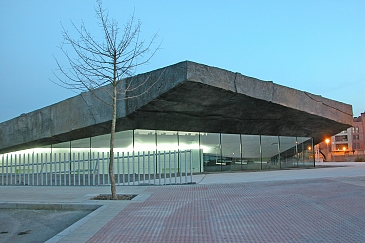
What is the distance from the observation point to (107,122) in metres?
15.0

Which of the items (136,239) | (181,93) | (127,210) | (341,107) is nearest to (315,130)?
(341,107)

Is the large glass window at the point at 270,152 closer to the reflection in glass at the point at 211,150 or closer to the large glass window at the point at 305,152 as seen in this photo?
the large glass window at the point at 305,152

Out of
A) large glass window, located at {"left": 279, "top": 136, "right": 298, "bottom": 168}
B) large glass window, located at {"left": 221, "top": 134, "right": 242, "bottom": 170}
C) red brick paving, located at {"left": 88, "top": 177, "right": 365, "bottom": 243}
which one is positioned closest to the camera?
red brick paving, located at {"left": 88, "top": 177, "right": 365, "bottom": 243}

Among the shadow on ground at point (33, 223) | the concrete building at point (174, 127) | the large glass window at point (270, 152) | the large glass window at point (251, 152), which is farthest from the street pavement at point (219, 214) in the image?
the large glass window at point (270, 152)

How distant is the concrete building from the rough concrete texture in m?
0.05

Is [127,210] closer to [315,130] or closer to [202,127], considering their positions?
[202,127]

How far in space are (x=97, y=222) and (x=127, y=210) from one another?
1.29 m

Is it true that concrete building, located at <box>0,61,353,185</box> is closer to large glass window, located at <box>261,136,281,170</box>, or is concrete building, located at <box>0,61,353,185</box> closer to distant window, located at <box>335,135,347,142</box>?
large glass window, located at <box>261,136,281,170</box>

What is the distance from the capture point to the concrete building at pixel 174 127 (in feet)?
42.2

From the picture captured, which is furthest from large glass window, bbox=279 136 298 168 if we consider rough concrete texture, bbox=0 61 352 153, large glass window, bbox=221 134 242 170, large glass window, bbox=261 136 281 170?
large glass window, bbox=221 134 242 170

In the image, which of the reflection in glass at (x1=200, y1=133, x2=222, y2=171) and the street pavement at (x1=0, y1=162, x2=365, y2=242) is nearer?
the street pavement at (x1=0, y1=162, x2=365, y2=242)

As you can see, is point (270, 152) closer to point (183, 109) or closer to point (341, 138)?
point (183, 109)

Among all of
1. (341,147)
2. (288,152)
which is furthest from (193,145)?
(341,147)

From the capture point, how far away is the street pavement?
219 inches
